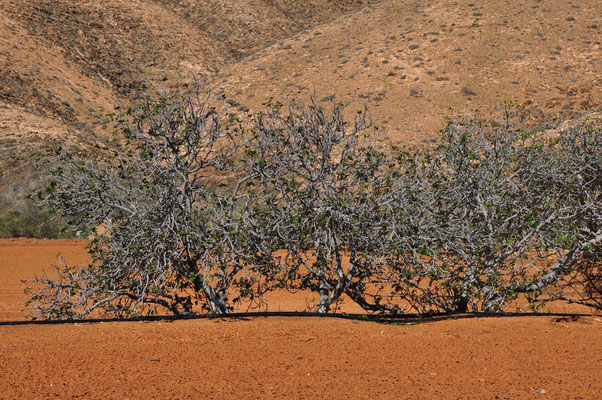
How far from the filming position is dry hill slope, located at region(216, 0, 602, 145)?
30734 mm

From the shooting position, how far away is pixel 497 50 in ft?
113

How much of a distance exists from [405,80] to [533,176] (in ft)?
84.2

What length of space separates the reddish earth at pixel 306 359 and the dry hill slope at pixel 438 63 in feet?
74.2

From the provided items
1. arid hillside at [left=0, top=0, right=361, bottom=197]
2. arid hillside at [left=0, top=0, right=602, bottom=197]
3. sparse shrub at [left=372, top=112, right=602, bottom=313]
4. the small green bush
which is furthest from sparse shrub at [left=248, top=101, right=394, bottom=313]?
arid hillside at [left=0, top=0, right=361, bottom=197]

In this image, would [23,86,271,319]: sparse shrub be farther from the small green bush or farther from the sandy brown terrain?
the small green bush

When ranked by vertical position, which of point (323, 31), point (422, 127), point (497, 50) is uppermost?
point (323, 31)

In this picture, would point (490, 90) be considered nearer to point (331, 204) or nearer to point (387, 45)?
point (387, 45)

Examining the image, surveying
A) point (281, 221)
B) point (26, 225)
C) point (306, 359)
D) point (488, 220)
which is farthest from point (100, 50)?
point (306, 359)

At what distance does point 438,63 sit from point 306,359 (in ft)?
104

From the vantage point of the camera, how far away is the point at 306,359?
5.69 m

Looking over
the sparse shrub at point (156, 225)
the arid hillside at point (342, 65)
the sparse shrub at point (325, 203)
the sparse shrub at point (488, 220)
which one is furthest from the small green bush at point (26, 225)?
the sparse shrub at point (488, 220)

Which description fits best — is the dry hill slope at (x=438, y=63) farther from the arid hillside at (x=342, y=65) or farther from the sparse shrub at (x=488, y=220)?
the sparse shrub at (x=488, y=220)

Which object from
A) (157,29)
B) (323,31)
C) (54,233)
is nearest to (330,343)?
(54,233)

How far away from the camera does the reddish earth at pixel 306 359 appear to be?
4.88 meters
